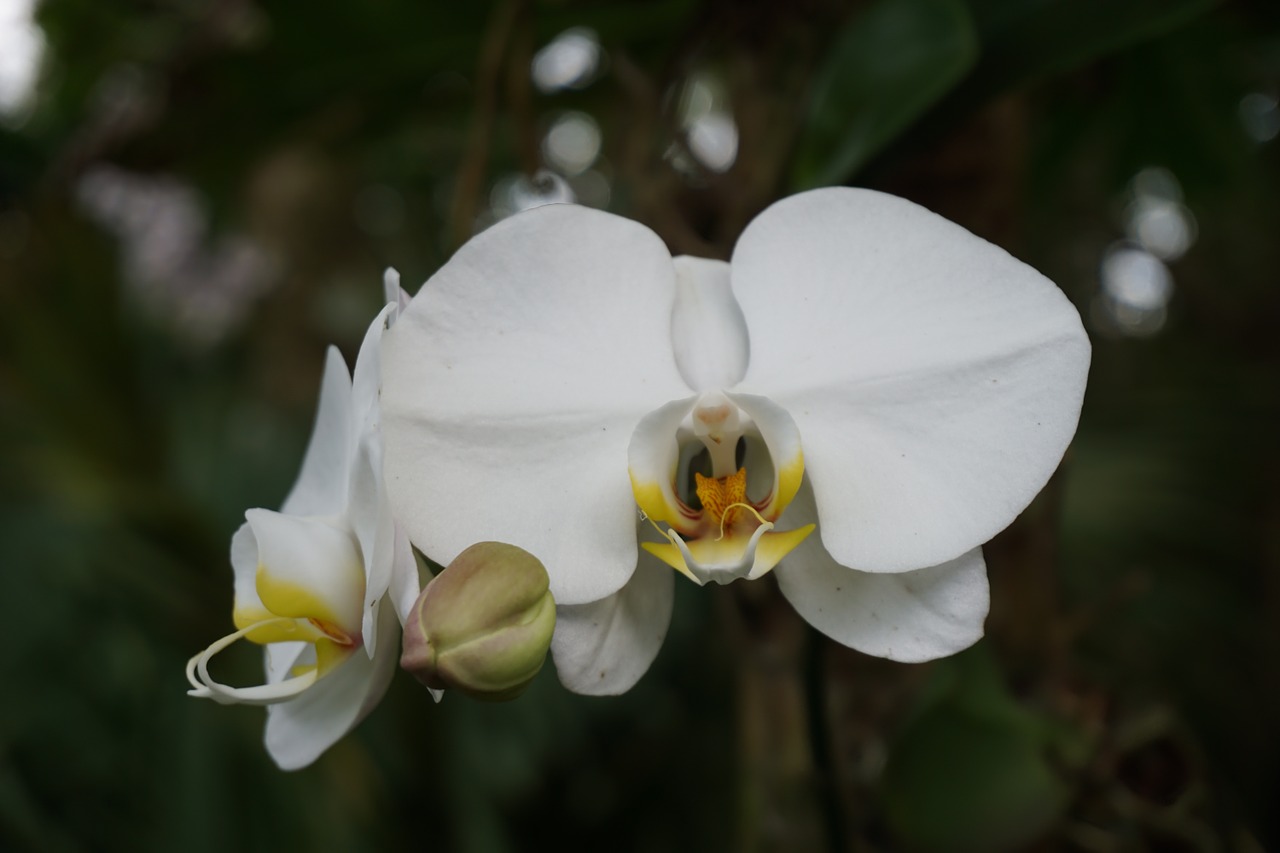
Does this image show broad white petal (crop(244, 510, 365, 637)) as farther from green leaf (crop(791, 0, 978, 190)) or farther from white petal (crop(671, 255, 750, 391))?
green leaf (crop(791, 0, 978, 190))

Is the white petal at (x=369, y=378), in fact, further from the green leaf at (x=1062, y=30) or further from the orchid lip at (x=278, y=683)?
the green leaf at (x=1062, y=30)

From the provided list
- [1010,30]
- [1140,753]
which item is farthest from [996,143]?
[1140,753]

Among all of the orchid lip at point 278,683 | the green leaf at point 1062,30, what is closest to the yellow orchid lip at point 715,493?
the orchid lip at point 278,683

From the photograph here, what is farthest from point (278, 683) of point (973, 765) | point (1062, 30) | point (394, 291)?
point (1062, 30)

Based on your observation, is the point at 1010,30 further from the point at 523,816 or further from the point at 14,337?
the point at 14,337

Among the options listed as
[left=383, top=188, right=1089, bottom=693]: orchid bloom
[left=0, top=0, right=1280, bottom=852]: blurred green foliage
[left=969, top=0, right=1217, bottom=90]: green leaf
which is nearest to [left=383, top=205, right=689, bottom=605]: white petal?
[left=383, top=188, right=1089, bottom=693]: orchid bloom
